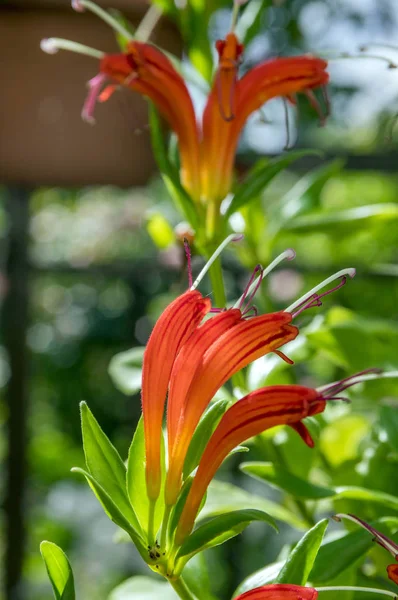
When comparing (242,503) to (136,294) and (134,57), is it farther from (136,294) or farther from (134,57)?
(136,294)

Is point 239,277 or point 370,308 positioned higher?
point 239,277

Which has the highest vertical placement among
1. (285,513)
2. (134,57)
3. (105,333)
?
(134,57)

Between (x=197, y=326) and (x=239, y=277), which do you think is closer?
(x=197, y=326)

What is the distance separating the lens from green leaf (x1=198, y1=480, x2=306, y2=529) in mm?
394

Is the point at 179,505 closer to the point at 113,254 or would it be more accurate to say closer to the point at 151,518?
the point at 151,518

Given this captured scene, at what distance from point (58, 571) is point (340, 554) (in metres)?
0.12

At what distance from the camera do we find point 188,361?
0.28 m

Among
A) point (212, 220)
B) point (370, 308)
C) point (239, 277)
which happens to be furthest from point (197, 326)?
point (370, 308)

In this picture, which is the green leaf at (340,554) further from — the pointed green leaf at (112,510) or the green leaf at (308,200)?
the green leaf at (308,200)

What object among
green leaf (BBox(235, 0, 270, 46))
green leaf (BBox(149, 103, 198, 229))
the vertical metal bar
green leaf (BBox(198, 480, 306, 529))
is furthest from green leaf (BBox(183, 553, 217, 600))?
the vertical metal bar

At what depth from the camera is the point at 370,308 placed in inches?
67.1

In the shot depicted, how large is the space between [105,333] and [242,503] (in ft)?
6.50

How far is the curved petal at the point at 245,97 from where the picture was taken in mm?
394

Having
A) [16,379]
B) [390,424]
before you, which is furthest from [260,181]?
[16,379]
